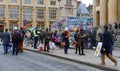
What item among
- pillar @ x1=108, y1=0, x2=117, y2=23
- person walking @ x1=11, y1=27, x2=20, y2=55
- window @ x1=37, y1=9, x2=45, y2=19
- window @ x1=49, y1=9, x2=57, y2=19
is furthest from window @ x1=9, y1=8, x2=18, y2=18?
person walking @ x1=11, y1=27, x2=20, y2=55

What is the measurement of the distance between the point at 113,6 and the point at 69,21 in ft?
30.2

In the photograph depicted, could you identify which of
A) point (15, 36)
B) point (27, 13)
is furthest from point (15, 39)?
point (27, 13)

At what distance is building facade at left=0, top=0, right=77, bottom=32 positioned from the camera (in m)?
80.5

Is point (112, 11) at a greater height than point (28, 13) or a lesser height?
lesser

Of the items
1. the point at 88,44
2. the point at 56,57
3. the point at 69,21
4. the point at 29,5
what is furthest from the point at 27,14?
the point at 56,57

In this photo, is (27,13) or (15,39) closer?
(15,39)

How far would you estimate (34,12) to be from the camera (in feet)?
276

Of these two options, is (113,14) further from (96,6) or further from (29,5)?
(29,5)

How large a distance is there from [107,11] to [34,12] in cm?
3973

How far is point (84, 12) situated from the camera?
69.8m

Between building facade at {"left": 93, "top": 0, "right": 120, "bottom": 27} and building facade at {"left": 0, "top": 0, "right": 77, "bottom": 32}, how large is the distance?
28.3 meters

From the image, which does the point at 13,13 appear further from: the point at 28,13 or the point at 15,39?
the point at 15,39

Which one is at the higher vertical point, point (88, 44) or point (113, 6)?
point (113, 6)

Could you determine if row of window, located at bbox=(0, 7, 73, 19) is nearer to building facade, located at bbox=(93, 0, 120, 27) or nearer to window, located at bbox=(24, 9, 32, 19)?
window, located at bbox=(24, 9, 32, 19)
